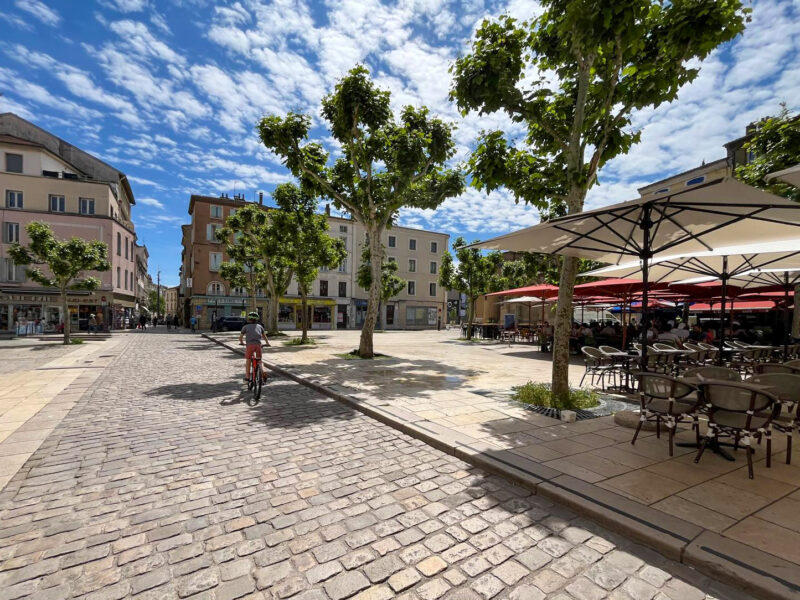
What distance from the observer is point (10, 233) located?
28.6m

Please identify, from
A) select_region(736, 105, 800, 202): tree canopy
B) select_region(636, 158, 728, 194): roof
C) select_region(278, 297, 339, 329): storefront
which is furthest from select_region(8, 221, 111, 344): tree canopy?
select_region(636, 158, 728, 194): roof

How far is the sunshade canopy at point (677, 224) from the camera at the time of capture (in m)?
3.99

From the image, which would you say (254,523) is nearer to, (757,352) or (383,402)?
(383,402)

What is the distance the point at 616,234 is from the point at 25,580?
7.06 meters

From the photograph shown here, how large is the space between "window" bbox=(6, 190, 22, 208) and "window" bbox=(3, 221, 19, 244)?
155 centimetres

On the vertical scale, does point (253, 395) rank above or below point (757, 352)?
below

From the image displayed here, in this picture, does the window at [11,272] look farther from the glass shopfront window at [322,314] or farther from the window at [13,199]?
the glass shopfront window at [322,314]

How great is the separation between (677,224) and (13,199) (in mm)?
→ 41908

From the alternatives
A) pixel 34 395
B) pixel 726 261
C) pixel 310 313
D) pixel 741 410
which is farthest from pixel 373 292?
pixel 310 313

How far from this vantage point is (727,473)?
12.9ft

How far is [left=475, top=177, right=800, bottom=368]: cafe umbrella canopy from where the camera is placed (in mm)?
3990

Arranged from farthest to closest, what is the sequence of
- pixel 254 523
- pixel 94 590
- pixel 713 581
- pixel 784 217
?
1. pixel 784 217
2. pixel 254 523
3. pixel 713 581
4. pixel 94 590

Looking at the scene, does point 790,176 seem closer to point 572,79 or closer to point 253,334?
point 572,79

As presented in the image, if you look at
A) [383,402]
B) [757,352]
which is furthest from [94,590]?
[757,352]
